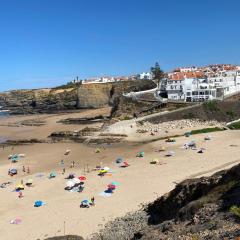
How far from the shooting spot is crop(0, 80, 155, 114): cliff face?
324 feet

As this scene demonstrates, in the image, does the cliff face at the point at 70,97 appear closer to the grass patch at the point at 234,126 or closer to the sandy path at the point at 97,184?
the grass patch at the point at 234,126

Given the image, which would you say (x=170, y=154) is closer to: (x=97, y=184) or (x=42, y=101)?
(x=97, y=184)

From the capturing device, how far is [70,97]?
4247 inches

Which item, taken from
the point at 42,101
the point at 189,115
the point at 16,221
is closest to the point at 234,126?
the point at 189,115

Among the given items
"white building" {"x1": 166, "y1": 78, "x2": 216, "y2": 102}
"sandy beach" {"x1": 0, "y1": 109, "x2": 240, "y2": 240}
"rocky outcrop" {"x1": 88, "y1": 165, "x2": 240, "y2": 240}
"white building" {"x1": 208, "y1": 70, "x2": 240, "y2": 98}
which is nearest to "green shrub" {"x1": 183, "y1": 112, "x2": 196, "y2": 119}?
"sandy beach" {"x1": 0, "y1": 109, "x2": 240, "y2": 240}

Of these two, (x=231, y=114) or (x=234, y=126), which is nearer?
(x=234, y=126)

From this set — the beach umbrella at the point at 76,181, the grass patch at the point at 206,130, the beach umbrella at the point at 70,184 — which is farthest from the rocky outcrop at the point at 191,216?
the grass patch at the point at 206,130

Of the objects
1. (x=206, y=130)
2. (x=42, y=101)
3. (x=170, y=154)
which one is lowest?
(x=170, y=154)

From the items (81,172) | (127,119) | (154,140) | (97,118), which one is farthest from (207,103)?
(81,172)

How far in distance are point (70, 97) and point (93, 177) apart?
3095 inches

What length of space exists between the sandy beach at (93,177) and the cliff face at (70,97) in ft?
161

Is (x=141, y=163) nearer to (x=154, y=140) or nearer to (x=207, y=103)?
(x=154, y=140)

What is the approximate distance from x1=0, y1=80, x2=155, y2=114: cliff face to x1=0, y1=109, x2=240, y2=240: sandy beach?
161 ft

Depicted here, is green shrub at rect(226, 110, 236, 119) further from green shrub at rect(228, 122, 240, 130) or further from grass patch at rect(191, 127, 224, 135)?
grass patch at rect(191, 127, 224, 135)
